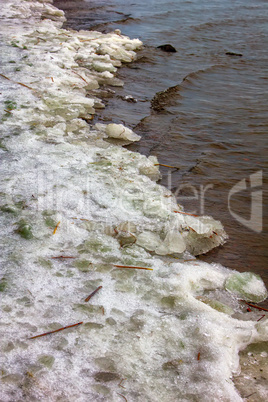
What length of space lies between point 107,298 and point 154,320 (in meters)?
0.28

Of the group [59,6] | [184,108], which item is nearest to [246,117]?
[184,108]

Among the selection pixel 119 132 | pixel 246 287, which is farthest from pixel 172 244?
pixel 119 132

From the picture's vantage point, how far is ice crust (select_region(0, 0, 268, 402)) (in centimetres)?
167

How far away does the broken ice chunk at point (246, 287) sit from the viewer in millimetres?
2305

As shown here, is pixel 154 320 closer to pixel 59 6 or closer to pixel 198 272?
pixel 198 272

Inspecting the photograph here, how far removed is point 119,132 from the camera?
3979 mm

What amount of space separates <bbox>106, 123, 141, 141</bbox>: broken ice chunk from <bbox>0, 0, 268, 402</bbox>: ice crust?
0.01 metres

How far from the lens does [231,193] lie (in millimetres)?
3391
